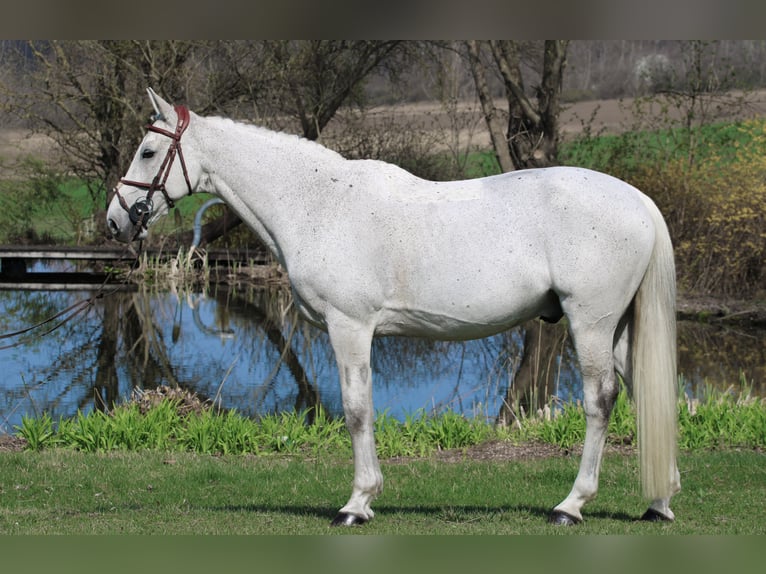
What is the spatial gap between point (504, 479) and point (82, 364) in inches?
303

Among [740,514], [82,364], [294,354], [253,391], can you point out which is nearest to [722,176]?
[294,354]

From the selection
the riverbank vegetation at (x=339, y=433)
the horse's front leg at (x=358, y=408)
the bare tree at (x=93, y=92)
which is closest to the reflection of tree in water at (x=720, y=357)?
the riverbank vegetation at (x=339, y=433)

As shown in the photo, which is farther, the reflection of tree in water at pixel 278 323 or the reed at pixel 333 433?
the reflection of tree in water at pixel 278 323

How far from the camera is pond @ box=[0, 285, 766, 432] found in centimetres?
1019

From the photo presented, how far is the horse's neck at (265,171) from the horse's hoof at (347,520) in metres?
1.40

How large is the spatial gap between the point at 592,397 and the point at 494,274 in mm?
815

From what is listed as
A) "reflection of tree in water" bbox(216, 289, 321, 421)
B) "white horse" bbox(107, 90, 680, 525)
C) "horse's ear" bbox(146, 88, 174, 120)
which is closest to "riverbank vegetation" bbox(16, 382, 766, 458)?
"reflection of tree in water" bbox(216, 289, 321, 421)

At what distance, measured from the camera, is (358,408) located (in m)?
4.97

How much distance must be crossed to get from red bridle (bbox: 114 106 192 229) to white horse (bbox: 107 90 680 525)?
4 centimetres

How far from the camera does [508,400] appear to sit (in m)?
9.86

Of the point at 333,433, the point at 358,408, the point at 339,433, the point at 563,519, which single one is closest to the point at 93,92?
the point at 339,433

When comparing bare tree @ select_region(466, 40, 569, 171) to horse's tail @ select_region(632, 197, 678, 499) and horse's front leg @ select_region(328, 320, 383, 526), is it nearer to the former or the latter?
horse's tail @ select_region(632, 197, 678, 499)

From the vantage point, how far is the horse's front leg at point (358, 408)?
16.1ft

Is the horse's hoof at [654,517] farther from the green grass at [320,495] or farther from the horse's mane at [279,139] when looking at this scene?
the horse's mane at [279,139]
